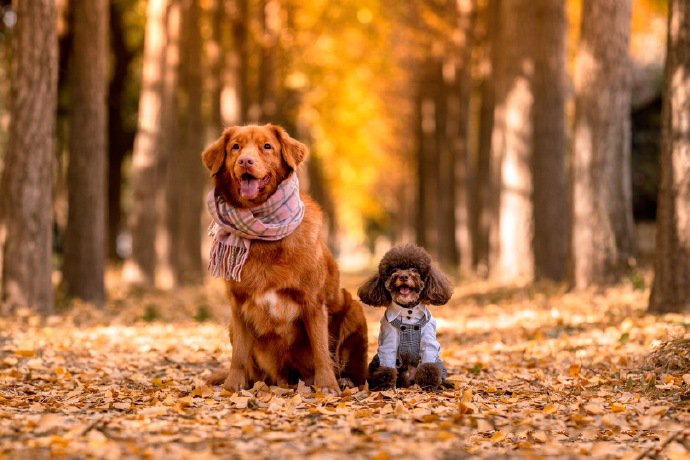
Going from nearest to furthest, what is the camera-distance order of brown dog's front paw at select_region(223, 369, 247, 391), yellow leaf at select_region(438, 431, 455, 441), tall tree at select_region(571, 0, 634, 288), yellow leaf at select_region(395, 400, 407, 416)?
yellow leaf at select_region(438, 431, 455, 441) → yellow leaf at select_region(395, 400, 407, 416) → brown dog's front paw at select_region(223, 369, 247, 391) → tall tree at select_region(571, 0, 634, 288)

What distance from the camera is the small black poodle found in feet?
22.4

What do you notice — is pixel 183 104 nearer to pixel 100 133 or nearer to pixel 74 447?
pixel 100 133

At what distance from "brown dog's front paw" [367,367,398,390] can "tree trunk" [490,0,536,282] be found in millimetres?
9613

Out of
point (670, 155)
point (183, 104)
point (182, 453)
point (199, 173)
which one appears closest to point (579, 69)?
point (670, 155)

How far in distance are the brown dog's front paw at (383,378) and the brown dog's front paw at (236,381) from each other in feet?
3.20

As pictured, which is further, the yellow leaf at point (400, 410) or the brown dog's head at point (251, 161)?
the brown dog's head at point (251, 161)

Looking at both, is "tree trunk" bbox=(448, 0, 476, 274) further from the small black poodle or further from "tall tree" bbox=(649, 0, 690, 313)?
the small black poodle

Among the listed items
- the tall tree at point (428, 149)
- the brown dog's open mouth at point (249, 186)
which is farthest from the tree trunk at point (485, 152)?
the brown dog's open mouth at point (249, 186)

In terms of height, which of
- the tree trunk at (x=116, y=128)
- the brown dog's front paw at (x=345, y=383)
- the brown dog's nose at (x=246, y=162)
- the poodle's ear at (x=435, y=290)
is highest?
the tree trunk at (x=116, y=128)

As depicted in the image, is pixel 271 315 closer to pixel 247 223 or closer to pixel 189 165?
pixel 247 223

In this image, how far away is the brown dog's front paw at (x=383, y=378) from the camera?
6.81 metres

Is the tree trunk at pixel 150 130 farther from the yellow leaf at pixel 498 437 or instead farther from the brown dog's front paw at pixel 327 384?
the yellow leaf at pixel 498 437

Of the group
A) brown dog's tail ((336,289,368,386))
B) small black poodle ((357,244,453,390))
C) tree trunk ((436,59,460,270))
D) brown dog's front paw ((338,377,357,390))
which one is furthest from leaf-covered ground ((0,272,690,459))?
tree trunk ((436,59,460,270))

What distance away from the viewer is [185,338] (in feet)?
35.4
